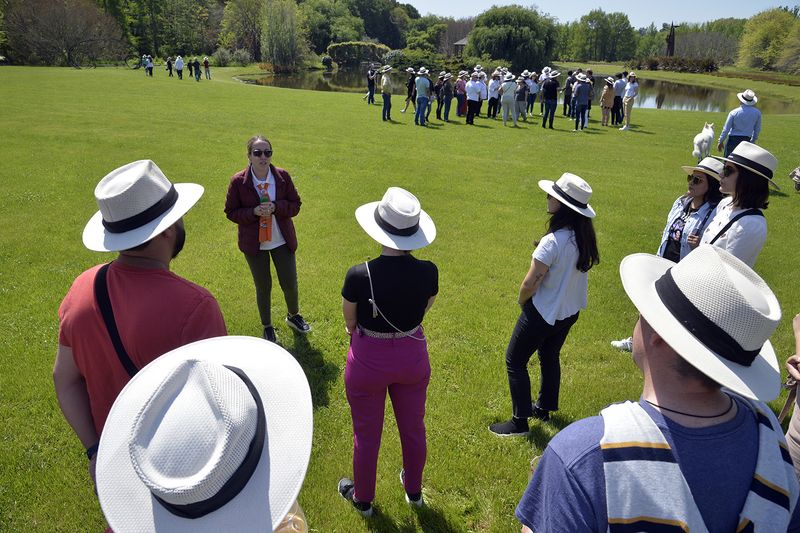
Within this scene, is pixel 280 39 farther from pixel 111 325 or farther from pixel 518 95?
pixel 111 325

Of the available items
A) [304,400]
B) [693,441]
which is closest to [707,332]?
[693,441]

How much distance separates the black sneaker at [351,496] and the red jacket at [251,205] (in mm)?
2702

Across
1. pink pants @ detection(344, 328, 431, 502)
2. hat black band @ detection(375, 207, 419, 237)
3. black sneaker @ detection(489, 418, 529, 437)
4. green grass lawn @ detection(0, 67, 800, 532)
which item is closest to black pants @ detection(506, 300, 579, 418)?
→ black sneaker @ detection(489, 418, 529, 437)

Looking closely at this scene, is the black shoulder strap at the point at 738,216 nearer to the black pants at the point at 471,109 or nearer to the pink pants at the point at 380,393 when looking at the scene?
the pink pants at the point at 380,393

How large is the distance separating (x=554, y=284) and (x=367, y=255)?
452cm

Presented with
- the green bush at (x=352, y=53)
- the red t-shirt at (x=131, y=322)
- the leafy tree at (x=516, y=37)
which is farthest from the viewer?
the green bush at (x=352, y=53)

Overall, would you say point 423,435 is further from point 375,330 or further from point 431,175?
point 431,175

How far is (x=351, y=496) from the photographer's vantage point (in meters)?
3.68

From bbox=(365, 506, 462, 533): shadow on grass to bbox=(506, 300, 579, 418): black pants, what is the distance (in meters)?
1.22

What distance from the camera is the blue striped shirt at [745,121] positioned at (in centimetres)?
1055

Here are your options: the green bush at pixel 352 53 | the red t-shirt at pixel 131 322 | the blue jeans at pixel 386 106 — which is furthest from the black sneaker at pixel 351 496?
→ the green bush at pixel 352 53

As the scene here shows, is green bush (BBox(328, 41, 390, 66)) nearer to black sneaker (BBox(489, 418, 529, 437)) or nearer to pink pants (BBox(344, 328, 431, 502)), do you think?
black sneaker (BBox(489, 418, 529, 437))

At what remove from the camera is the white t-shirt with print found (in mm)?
3719

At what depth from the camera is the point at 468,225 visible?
9.48 m
